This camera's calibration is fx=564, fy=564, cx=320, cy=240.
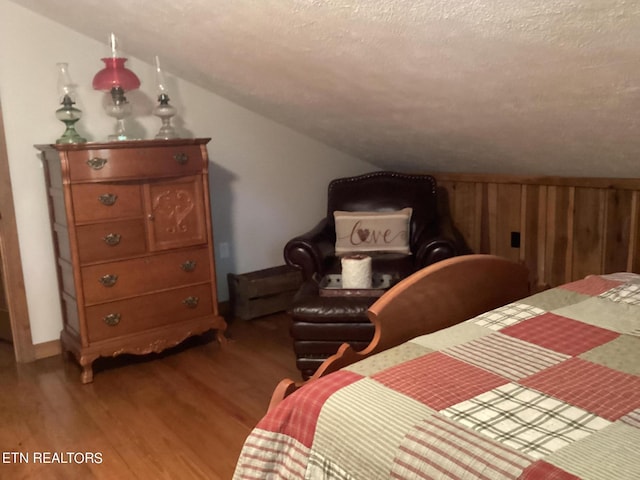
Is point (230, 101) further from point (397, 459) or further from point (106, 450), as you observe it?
point (397, 459)

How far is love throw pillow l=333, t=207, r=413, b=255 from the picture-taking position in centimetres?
374

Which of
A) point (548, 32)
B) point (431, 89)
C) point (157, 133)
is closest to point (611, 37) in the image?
point (548, 32)

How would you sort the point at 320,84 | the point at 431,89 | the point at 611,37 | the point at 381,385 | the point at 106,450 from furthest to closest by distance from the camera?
the point at 320,84, the point at 431,89, the point at 106,450, the point at 611,37, the point at 381,385

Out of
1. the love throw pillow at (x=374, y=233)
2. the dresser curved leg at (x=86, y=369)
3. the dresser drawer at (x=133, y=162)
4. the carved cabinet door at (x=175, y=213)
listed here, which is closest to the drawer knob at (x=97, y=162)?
the dresser drawer at (x=133, y=162)

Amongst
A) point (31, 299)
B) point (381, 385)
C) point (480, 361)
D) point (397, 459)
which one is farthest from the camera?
point (31, 299)

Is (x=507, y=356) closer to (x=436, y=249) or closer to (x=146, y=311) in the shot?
(x=436, y=249)

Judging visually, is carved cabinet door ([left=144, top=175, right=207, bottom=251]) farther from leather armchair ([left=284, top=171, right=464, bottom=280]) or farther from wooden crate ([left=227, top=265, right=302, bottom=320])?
wooden crate ([left=227, top=265, right=302, bottom=320])

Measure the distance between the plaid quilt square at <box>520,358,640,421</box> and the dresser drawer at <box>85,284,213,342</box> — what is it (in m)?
2.31

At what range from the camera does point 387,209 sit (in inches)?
157

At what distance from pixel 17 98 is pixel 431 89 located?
229 cm

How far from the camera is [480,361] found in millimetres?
1471

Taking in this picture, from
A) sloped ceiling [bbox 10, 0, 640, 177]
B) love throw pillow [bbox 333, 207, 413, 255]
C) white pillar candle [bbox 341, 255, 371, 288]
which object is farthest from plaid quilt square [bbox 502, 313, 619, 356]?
love throw pillow [bbox 333, 207, 413, 255]

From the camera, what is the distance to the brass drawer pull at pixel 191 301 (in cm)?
330

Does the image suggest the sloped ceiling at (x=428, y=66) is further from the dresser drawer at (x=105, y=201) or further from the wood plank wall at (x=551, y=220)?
the dresser drawer at (x=105, y=201)
